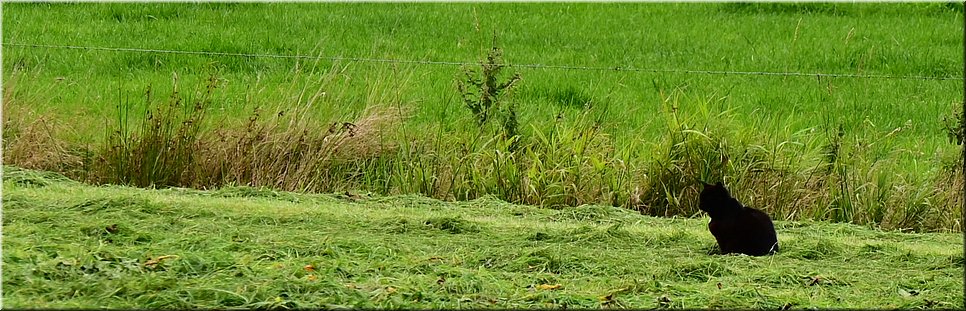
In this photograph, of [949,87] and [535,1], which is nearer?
[949,87]

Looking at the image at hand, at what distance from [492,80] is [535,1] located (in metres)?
8.08

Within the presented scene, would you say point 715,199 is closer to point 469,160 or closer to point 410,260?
point 410,260

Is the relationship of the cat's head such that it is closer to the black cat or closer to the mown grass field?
the black cat

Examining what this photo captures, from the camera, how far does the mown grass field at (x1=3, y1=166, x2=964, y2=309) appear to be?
13.4ft

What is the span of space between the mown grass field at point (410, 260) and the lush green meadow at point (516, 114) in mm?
881

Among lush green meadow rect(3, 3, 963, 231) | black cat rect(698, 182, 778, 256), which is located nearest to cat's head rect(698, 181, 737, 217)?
black cat rect(698, 182, 778, 256)

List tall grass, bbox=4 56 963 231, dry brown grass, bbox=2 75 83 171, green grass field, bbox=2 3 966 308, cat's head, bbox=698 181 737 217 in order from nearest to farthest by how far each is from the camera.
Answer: green grass field, bbox=2 3 966 308, cat's head, bbox=698 181 737 217, tall grass, bbox=4 56 963 231, dry brown grass, bbox=2 75 83 171

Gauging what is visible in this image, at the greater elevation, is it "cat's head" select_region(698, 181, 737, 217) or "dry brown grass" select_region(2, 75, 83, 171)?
"cat's head" select_region(698, 181, 737, 217)

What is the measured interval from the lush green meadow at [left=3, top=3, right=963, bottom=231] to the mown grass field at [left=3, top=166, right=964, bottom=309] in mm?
881

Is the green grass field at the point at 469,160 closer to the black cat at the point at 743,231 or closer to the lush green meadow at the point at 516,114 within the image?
the lush green meadow at the point at 516,114

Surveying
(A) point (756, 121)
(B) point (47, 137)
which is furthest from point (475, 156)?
(B) point (47, 137)

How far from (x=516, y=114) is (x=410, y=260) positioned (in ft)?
11.9

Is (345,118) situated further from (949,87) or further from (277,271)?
(949,87)

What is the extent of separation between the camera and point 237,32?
13305 millimetres
